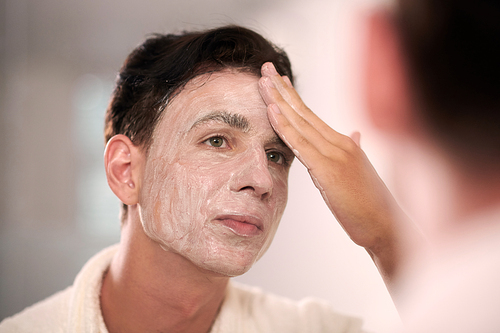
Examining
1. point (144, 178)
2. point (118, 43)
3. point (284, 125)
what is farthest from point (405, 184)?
point (118, 43)

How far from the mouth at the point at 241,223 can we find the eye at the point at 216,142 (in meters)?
0.18

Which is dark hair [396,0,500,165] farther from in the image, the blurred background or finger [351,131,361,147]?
the blurred background

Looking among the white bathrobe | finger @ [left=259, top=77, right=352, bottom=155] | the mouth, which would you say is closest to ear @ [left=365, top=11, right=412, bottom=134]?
finger @ [left=259, top=77, right=352, bottom=155]

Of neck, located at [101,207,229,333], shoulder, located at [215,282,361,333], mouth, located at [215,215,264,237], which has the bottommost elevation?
shoulder, located at [215,282,361,333]

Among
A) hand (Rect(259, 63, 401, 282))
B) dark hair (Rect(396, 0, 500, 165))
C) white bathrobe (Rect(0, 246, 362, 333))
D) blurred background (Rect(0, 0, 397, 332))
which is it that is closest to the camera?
dark hair (Rect(396, 0, 500, 165))

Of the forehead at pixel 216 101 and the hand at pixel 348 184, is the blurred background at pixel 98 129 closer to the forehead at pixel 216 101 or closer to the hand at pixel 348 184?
the hand at pixel 348 184

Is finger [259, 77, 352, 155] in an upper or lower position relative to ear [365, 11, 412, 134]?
lower

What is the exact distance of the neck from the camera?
0.96 m

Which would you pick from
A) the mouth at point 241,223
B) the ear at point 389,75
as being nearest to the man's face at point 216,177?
the mouth at point 241,223

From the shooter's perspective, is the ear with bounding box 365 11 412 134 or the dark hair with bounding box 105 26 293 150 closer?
the ear with bounding box 365 11 412 134

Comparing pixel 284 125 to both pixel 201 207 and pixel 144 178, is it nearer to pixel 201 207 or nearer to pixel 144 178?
pixel 201 207

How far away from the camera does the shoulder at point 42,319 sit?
1.02 metres

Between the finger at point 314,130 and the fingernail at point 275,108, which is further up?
the fingernail at point 275,108

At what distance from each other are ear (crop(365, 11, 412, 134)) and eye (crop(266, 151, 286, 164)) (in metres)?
0.30
